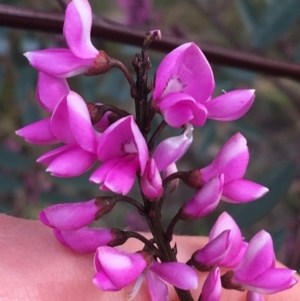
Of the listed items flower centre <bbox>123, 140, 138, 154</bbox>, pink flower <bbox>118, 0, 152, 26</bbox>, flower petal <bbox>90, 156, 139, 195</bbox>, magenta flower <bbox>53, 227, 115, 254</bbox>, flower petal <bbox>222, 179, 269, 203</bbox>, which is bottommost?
pink flower <bbox>118, 0, 152, 26</bbox>

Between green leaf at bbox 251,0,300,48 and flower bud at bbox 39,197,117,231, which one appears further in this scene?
green leaf at bbox 251,0,300,48

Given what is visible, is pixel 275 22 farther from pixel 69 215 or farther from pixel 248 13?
pixel 69 215

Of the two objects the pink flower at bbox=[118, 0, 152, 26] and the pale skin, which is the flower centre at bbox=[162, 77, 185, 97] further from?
the pink flower at bbox=[118, 0, 152, 26]

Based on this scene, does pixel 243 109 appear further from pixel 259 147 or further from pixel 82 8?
pixel 259 147

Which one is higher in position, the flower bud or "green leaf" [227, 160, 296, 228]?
the flower bud

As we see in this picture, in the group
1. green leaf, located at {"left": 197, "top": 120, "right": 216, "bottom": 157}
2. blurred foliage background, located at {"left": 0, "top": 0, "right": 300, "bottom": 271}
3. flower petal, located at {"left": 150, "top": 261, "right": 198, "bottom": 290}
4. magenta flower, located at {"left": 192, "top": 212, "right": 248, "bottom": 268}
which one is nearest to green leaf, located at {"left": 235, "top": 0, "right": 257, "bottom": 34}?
blurred foliage background, located at {"left": 0, "top": 0, "right": 300, "bottom": 271}

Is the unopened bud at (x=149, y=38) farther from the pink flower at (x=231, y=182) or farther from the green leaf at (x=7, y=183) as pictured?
the green leaf at (x=7, y=183)

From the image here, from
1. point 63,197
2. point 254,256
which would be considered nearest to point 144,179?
point 254,256
